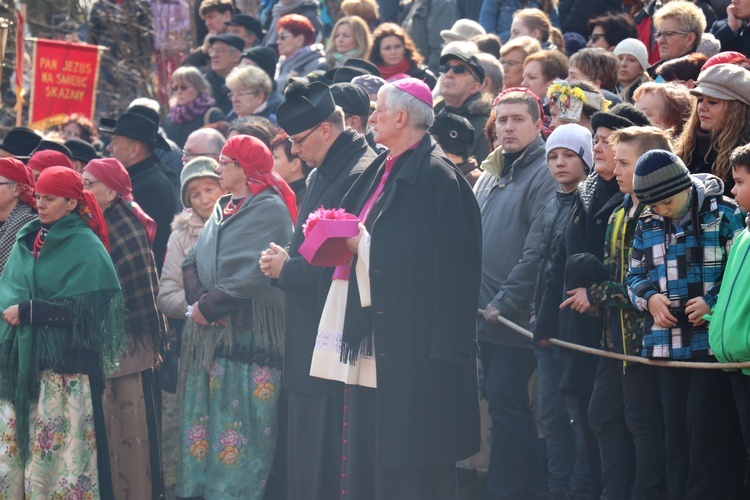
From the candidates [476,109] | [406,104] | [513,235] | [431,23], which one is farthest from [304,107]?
[431,23]

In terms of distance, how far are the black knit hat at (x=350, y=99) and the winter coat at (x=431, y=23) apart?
5304 mm

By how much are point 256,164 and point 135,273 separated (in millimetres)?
1146

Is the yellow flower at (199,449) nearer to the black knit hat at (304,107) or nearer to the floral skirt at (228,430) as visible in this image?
the floral skirt at (228,430)

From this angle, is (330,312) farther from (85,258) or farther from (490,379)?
(85,258)

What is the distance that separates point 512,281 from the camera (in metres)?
7.15

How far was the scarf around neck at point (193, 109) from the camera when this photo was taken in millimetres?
11727

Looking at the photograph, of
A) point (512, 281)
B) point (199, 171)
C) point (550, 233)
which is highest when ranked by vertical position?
point (199, 171)

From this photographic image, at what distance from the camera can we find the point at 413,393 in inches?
233

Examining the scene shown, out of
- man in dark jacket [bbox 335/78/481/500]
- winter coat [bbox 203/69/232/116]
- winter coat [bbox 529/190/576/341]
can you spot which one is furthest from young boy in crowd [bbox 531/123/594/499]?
winter coat [bbox 203/69/232/116]

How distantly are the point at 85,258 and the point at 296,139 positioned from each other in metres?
1.55

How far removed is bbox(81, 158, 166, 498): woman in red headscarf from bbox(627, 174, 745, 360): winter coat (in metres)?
3.64

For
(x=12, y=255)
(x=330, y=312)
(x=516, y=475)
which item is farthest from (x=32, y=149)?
(x=516, y=475)

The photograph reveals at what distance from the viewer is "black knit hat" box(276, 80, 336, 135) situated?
6.99 m

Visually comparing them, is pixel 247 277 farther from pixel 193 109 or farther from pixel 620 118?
pixel 193 109
